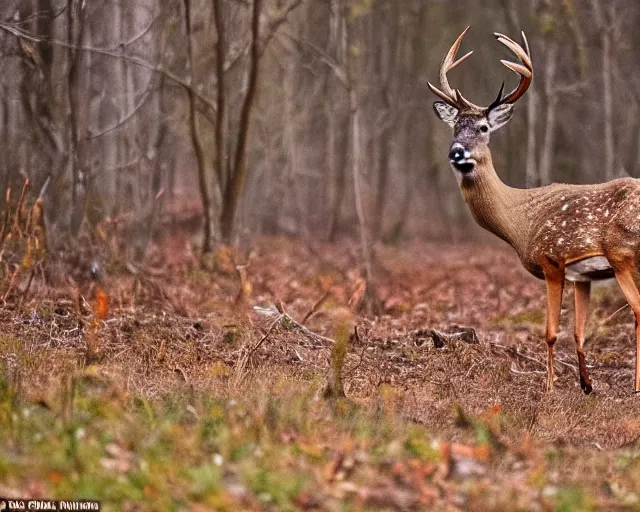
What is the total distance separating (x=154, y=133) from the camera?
71.6 ft

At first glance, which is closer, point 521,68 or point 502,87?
point 502,87

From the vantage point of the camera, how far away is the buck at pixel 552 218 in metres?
10.0

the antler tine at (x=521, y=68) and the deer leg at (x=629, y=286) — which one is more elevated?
the antler tine at (x=521, y=68)

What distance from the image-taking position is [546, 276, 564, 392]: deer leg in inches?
410

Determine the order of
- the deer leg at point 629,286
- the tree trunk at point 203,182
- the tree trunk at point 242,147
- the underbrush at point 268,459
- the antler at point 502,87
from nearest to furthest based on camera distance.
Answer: the underbrush at point 268,459 < the deer leg at point 629,286 < the antler at point 502,87 < the tree trunk at point 242,147 < the tree trunk at point 203,182

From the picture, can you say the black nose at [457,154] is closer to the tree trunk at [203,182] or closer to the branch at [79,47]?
the branch at [79,47]

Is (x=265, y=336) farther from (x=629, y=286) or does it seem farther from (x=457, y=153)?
(x=629, y=286)

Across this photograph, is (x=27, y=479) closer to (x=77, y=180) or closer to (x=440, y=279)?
(x=77, y=180)

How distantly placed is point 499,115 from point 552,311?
2.06 metres

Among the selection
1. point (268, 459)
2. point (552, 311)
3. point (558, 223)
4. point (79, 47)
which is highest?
point (79, 47)

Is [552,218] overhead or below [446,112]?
below

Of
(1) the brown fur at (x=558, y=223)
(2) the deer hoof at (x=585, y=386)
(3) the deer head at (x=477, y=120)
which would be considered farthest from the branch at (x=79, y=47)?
(2) the deer hoof at (x=585, y=386)

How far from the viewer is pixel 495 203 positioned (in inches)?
430

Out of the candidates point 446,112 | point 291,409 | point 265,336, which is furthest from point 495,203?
point 291,409
